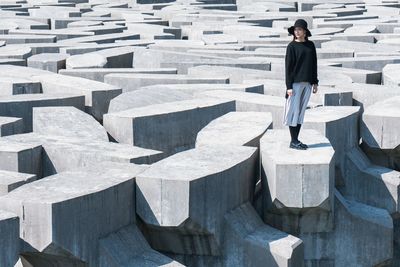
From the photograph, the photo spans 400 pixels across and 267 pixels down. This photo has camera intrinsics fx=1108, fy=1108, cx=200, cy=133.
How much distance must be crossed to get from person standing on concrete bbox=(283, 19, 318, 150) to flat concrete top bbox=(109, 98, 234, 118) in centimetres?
126

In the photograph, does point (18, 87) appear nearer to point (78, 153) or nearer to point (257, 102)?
point (257, 102)

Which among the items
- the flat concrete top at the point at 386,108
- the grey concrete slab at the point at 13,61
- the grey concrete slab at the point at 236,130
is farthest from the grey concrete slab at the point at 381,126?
the grey concrete slab at the point at 13,61

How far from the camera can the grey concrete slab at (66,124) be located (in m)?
8.57

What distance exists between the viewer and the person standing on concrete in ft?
26.0

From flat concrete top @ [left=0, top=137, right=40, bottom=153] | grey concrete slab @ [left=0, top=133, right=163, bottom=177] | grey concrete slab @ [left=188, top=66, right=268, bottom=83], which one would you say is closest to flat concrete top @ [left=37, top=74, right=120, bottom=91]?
grey concrete slab @ [left=188, top=66, right=268, bottom=83]

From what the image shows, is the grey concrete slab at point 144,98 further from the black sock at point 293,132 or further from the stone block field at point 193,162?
the black sock at point 293,132

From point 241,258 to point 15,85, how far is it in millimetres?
3800

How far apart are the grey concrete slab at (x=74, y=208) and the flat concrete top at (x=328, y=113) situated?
87.1 inches

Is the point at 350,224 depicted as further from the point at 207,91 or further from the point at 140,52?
the point at 140,52

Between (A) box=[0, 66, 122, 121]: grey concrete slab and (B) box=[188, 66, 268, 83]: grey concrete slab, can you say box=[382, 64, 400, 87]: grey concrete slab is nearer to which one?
(B) box=[188, 66, 268, 83]: grey concrete slab

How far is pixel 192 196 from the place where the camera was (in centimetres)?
681

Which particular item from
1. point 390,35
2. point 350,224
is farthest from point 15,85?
point 390,35

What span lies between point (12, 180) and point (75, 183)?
0.43 meters

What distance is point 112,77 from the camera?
36.3ft
